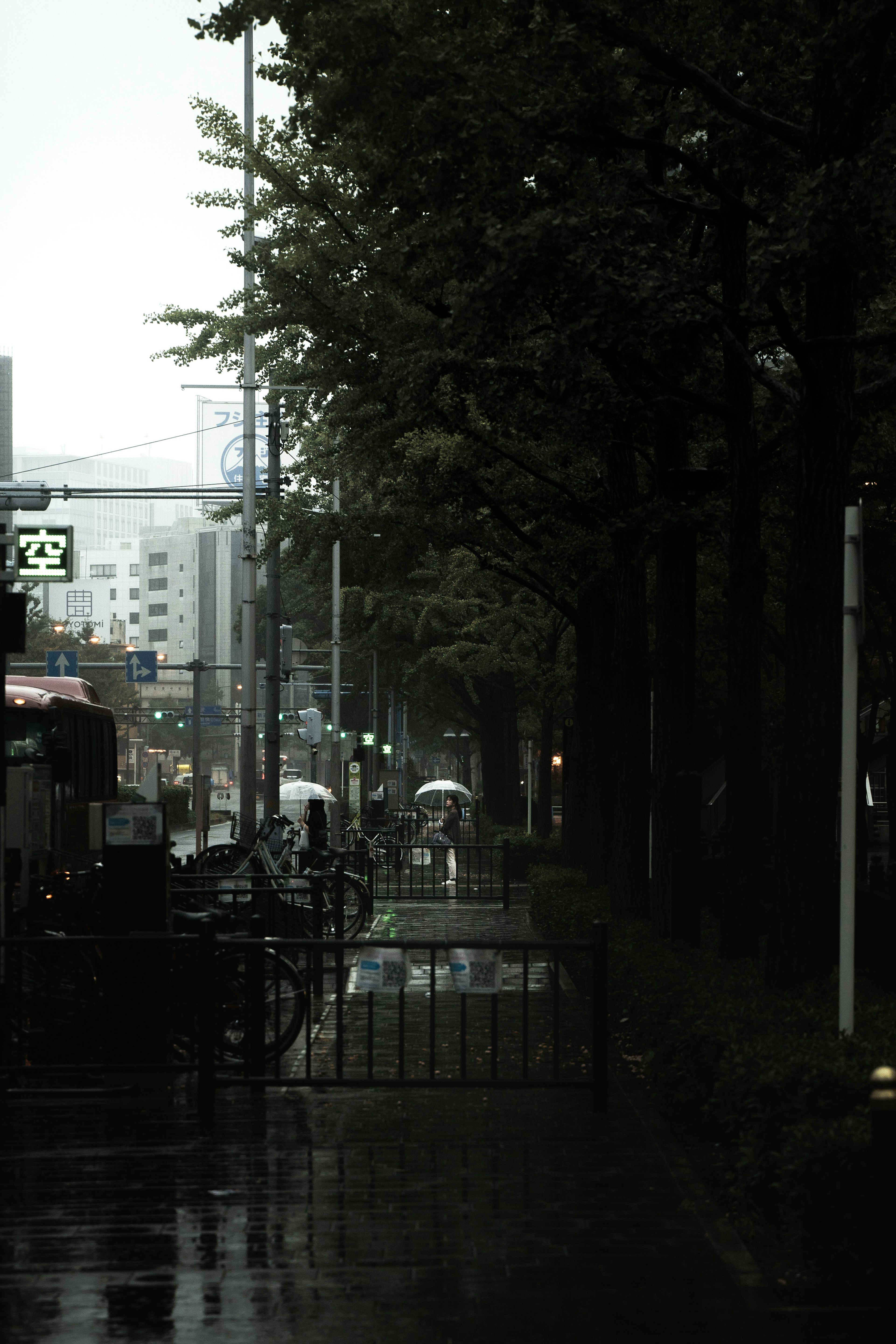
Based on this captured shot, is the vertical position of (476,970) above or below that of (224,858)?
above

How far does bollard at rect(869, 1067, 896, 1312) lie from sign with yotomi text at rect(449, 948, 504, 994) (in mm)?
4225

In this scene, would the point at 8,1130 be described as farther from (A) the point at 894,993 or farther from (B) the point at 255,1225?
(A) the point at 894,993

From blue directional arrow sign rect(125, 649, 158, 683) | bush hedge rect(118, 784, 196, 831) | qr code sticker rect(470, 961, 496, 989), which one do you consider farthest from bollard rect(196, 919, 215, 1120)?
bush hedge rect(118, 784, 196, 831)

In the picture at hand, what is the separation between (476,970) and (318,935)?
16.8 ft

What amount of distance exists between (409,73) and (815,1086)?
664 cm

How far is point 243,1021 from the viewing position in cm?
1059

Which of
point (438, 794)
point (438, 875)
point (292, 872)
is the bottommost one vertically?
point (438, 794)

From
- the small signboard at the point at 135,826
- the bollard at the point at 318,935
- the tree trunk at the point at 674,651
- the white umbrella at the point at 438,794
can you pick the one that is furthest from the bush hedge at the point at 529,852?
the white umbrella at the point at 438,794

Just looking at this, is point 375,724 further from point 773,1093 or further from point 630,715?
point 773,1093

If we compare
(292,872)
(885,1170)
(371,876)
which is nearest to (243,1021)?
(885,1170)

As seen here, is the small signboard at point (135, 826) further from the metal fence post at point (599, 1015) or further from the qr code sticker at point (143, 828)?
the metal fence post at point (599, 1015)

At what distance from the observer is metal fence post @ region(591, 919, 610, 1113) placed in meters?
9.18

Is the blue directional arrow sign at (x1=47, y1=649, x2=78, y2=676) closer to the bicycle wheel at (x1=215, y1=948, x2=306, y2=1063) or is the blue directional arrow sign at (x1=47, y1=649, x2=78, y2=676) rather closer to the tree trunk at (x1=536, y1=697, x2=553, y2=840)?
the tree trunk at (x1=536, y1=697, x2=553, y2=840)

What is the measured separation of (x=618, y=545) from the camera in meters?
16.4
